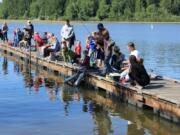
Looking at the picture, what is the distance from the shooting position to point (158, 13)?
127 meters

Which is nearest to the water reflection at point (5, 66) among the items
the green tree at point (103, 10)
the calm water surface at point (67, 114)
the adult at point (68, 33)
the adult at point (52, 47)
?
the adult at point (52, 47)

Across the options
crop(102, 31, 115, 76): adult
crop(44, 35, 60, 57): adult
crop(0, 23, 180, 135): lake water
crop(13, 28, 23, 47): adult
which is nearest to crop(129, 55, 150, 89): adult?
crop(0, 23, 180, 135): lake water

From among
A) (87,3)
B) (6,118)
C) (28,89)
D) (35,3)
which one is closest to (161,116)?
(6,118)

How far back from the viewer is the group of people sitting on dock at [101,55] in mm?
16250

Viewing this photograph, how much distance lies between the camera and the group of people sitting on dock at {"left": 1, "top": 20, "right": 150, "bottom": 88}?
16.2 metres

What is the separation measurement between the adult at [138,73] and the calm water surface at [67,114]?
0.90 m

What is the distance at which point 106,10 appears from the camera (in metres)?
136

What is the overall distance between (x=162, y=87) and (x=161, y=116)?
76.7 inches

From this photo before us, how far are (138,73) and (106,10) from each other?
397 ft

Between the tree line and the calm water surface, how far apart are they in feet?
354

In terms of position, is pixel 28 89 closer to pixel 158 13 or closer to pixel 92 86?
pixel 92 86

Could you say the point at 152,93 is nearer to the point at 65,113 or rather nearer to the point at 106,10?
the point at 65,113

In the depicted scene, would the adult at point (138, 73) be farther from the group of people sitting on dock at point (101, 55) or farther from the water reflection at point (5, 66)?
the water reflection at point (5, 66)

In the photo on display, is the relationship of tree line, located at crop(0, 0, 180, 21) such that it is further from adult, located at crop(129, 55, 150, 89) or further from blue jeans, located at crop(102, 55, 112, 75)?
adult, located at crop(129, 55, 150, 89)
